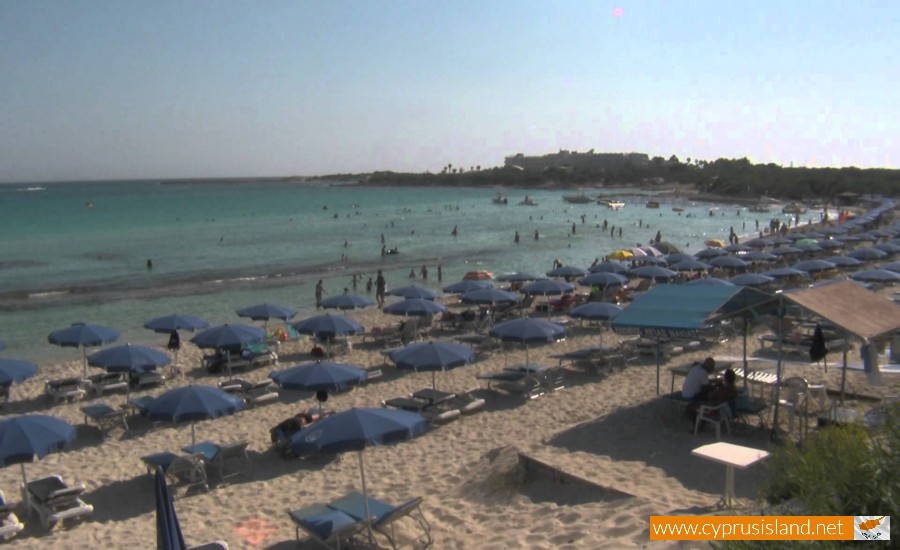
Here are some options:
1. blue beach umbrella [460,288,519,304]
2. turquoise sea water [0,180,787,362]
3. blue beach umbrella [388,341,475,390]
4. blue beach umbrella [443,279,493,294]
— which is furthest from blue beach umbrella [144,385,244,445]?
turquoise sea water [0,180,787,362]

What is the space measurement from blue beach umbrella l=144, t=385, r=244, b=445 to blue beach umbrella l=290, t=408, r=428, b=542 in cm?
191

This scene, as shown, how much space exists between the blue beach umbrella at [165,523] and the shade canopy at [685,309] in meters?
6.05

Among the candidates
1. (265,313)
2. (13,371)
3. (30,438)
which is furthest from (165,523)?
(265,313)

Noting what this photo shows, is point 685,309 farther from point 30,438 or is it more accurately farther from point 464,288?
point 464,288

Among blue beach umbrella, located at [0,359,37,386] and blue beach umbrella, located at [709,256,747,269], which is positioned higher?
blue beach umbrella, located at [709,256,747,269]

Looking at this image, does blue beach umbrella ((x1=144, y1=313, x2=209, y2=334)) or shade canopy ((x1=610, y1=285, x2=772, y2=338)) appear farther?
blue beach umbrella ((x1=144, y1=313, x2=209, y2=334))

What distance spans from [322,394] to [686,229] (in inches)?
2047

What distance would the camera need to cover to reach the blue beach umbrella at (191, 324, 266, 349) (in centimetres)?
1315

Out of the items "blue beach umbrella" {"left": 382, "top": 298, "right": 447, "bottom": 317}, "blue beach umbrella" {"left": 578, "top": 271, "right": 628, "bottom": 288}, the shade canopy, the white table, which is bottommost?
"blue beach umbrella" {"left": 382, "top": 298, "right": 447, "bottom": 317}

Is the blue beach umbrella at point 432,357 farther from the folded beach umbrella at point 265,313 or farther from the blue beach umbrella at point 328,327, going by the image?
the folded beach umbrella at point 265,313

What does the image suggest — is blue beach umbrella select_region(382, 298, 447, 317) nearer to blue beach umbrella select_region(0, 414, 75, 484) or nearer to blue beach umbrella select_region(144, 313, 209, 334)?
blue beach umbrella select_region(144, 313, 209, 334)

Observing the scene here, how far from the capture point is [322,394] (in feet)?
34.2

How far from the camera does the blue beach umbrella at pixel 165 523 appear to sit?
18.0ft

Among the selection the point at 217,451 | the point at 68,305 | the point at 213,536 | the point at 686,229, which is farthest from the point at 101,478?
the point at 686,229
